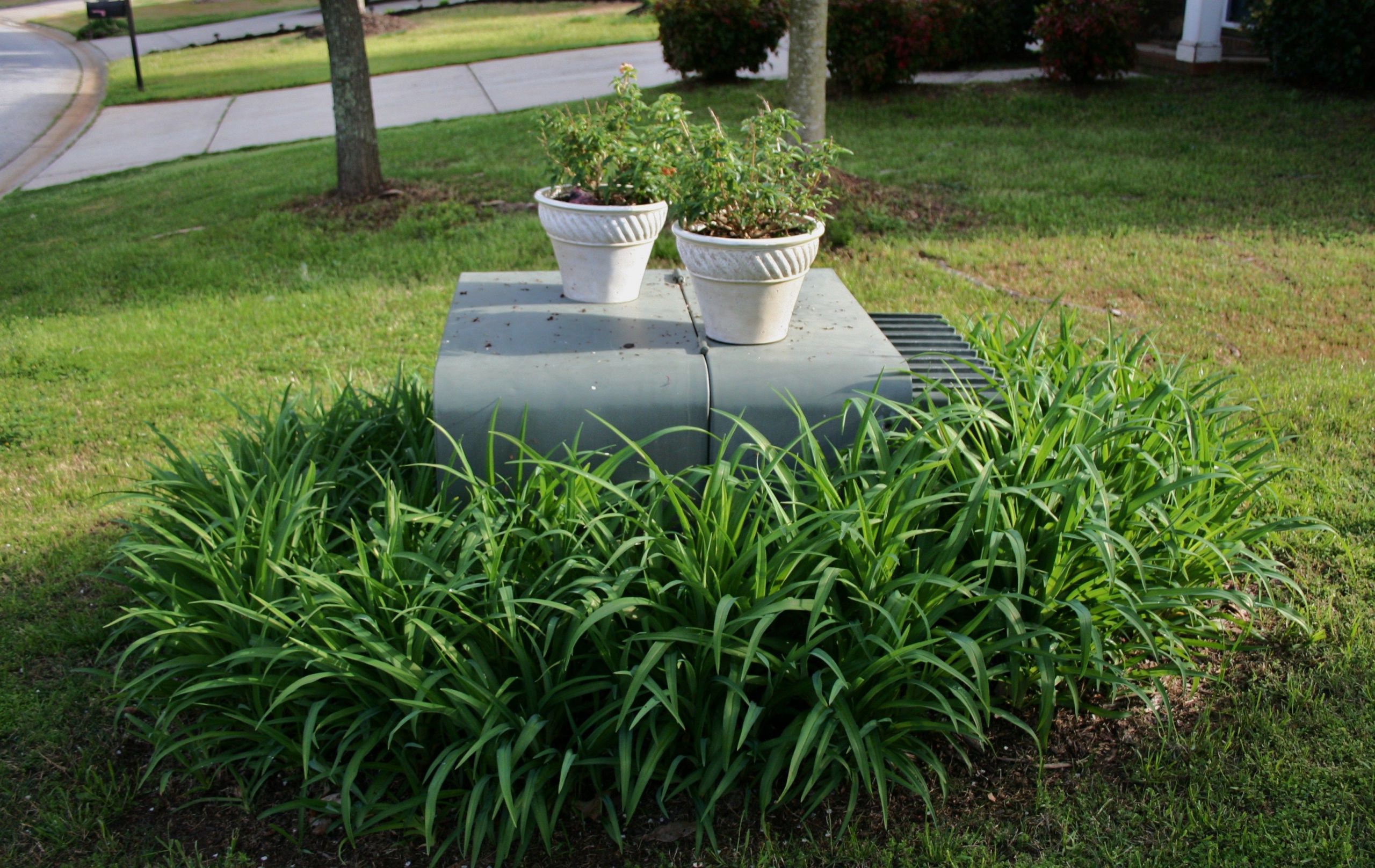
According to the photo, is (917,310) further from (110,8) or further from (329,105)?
(110,8)

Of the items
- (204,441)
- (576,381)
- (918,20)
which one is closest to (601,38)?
(918,20)

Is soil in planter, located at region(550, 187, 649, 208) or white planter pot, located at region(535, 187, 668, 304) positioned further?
soil in planter, located at region(550, 187, 649, 208)

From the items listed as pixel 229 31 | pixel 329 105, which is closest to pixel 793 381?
pixel 329 105

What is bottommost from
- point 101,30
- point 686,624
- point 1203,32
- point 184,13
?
point 686,624

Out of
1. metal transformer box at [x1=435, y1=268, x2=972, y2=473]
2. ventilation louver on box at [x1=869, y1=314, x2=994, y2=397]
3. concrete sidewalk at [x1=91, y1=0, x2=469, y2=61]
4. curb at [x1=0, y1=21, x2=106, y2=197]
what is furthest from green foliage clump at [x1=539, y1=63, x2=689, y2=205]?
concrete sidewalk at [x1=91, y1=0, x2=469, y2=61]

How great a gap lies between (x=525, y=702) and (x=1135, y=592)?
1.59 m

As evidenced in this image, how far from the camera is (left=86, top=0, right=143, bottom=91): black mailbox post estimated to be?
16172 millimetres

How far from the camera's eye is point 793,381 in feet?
10.7

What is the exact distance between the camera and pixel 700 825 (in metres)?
2.50

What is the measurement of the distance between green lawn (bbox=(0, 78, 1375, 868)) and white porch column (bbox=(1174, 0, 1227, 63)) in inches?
33.4

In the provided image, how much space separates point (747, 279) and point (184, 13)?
3061 cm

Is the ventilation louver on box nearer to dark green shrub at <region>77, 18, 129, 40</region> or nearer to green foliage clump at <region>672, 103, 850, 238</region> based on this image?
green foliage clump at <region>672, 103, 850, 238</region>

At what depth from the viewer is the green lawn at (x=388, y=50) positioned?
16.6 meters

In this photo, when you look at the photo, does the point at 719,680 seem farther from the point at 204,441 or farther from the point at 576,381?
the point at 204,441
